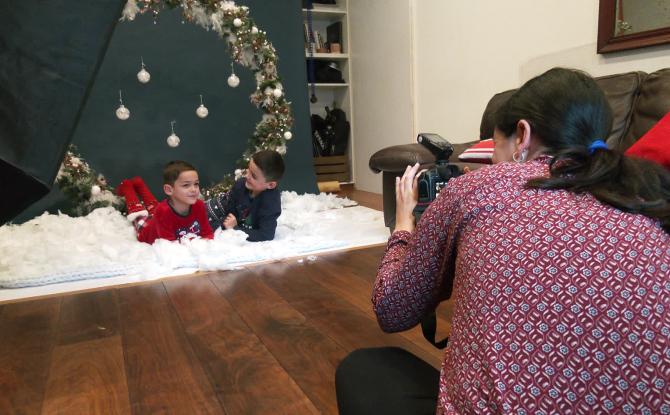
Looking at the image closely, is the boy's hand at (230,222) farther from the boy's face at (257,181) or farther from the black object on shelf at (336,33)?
the black object on shelf at (336,33)

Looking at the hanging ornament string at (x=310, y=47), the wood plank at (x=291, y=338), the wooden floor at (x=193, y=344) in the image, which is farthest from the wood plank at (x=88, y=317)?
the hanging ornament string at (x=310, y=47)

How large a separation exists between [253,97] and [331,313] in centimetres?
228

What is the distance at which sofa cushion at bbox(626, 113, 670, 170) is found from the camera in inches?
59.9

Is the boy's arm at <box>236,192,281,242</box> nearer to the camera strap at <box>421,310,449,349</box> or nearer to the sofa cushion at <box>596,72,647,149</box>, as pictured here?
the sofa cushion at <box>596,72,647,149</box>

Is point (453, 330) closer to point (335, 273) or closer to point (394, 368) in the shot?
point (394, 368)

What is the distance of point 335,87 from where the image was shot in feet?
18.4

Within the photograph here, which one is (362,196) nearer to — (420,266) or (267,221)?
(267,221)

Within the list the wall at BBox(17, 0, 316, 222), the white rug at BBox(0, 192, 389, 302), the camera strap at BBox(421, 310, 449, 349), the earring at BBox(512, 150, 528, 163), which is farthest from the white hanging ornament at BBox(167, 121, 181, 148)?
the earring at BBox(512, 150, 528, 163)

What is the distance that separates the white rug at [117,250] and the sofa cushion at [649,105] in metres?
1.35

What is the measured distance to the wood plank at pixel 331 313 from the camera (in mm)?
1527

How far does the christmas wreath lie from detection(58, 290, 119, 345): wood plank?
149 centimetres

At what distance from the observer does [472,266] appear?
2.21ft

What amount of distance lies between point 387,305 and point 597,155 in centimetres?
42

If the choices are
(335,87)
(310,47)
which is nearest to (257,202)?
(310,47)
